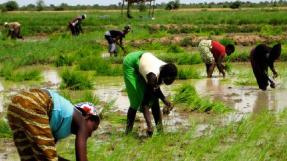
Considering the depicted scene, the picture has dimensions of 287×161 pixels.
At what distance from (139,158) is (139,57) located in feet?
4.92

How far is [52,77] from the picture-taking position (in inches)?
471

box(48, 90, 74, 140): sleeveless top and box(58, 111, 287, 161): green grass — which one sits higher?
box(48, 90, 74, 140): sleeveless top

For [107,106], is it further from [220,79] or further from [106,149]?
[220,79]

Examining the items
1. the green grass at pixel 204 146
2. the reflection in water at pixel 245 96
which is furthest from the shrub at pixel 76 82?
the green grass at pixel 204 146

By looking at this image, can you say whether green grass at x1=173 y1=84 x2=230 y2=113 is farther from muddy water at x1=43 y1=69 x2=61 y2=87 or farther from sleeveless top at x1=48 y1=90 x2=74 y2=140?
sleeveless top at x1=48 y1=90 x2=74 y2=140

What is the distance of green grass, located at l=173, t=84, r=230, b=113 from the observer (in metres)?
7.09

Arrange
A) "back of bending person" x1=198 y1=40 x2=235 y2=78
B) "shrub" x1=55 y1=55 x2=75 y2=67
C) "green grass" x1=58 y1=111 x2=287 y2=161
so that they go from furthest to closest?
"shrub" x1=55 y1=55 x2=75 y2=67, "back of bending person" x1=198 y1=40 x2=235 y2=78, "green grass" x1=58 y1=111 x2=287 y2=161

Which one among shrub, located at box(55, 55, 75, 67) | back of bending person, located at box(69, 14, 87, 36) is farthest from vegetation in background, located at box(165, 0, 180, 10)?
shrub, located at box(55, 55, 75, 67)

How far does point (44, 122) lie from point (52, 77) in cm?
901

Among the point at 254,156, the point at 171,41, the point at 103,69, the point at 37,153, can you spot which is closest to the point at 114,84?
the point at 103,69

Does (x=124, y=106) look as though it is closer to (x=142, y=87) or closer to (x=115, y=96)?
(x=115, y=96)

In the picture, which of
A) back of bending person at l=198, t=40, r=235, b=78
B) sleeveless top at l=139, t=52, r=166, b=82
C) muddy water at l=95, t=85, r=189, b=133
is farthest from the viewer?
back of bending person at l=198, t=40, r=235, b=78

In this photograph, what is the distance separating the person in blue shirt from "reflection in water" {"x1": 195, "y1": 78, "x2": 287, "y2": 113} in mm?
4492

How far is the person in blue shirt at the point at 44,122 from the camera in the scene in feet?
10.0
